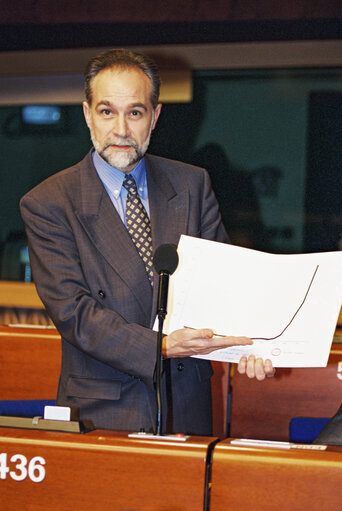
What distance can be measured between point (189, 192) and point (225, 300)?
1.31 feet

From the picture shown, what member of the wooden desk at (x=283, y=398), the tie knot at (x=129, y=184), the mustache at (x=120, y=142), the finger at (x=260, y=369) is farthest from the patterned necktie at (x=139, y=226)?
the wooden desk at (x=283, y=398)

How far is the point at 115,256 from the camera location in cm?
158

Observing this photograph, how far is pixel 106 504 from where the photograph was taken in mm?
1047

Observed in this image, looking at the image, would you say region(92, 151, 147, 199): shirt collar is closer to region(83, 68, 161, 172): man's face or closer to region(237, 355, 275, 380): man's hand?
region(83, 68, 161, 172): man's face

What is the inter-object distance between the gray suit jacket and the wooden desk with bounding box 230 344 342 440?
87 cm

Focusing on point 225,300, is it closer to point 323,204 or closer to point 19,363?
point 19,363

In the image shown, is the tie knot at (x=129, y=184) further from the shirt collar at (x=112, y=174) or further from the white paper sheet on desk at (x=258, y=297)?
the white paper sheet on desk at (x=258, y=297)

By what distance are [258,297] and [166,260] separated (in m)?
0.25

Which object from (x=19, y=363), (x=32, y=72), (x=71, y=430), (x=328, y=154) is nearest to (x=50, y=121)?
(x=32, y=72)

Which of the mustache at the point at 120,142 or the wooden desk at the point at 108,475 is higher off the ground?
the mustache at the point at 120,142

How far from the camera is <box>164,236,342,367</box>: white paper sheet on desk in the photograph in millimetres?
1394

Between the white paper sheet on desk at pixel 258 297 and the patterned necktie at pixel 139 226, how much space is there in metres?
0.18

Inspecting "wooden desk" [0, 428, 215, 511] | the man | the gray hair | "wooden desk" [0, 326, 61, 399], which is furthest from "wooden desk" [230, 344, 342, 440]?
"wooden desk" [0, 428, 215, 511]

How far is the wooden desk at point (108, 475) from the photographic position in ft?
3.39
